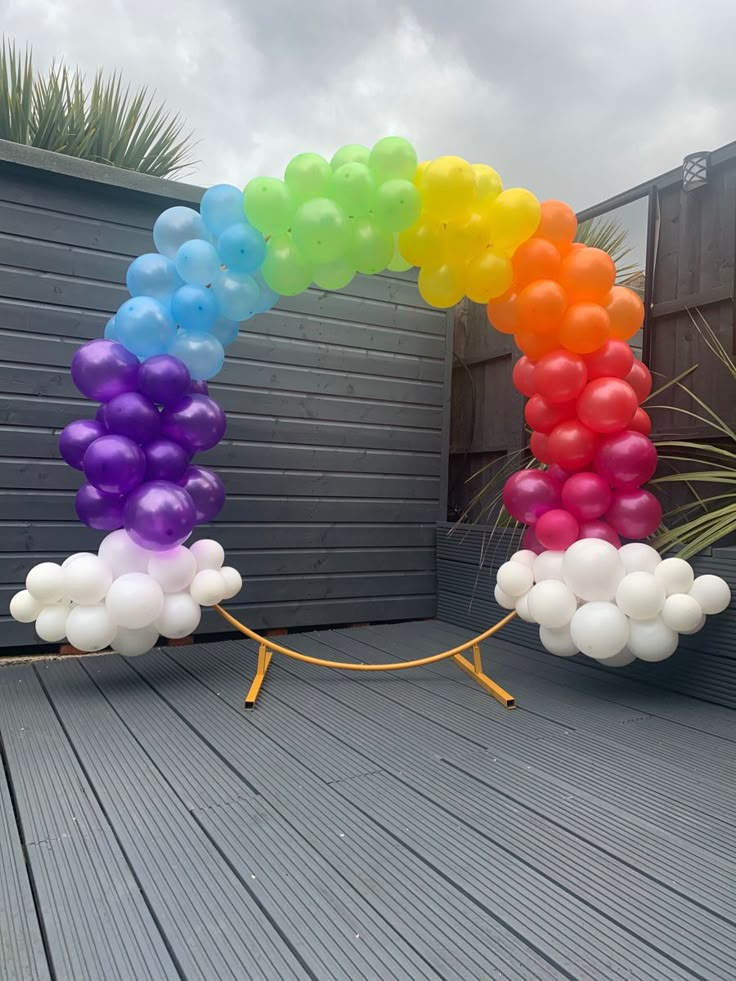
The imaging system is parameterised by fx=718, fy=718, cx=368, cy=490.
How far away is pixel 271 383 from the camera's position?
3.50 m

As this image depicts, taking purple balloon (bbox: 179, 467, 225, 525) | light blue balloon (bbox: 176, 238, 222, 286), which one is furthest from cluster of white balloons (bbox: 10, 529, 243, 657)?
light blue balloon (bbox: 176, 238, 222, 286)

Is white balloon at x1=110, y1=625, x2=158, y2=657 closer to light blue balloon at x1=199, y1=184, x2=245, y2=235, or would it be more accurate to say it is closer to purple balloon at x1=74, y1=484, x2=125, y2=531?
purple balloon at x1=74, y1=484, x2=125, y2=531

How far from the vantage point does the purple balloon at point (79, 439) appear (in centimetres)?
245

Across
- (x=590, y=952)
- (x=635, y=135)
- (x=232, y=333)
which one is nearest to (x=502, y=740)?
(x=590, y=952)

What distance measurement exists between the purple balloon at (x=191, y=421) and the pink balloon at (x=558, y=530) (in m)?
1.22

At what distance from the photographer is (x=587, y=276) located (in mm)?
2439

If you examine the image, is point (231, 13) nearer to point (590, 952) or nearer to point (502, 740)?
point (502, 740)

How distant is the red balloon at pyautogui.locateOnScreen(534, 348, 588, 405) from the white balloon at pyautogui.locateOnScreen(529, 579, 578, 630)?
65 cm

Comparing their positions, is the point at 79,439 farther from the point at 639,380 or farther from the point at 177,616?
the point at 639,380

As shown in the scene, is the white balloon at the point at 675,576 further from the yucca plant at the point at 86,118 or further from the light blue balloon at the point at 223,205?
the yucca plant at the point at 86,118

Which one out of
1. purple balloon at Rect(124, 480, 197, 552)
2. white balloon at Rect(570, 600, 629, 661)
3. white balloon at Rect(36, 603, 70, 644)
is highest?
purple balloon at Rect(124, 480, 197, 552)

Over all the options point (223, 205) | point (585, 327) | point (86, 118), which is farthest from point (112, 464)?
point (86, 118)

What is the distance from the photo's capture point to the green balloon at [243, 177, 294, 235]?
233 cm

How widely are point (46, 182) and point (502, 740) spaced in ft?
9.09
